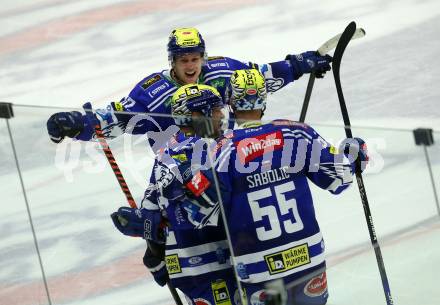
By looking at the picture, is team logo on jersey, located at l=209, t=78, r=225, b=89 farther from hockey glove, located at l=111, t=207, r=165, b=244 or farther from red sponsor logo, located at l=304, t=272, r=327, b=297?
red sponsor logo, located at l=304, t=272, r=327, b=297

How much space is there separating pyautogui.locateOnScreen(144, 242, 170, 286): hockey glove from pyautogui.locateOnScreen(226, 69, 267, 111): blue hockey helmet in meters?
0.61

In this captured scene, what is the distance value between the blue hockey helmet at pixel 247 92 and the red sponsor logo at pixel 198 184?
375mm

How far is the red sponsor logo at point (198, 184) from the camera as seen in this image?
3049 millimetres

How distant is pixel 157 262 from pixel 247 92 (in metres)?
0.77

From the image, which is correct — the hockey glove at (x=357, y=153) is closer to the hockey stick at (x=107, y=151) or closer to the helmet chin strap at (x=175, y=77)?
the hockey stick at (x=107, y=151)

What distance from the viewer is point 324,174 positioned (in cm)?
341

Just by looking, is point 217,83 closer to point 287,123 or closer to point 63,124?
point 287,123

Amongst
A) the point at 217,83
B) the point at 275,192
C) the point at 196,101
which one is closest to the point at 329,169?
the point at 275,192

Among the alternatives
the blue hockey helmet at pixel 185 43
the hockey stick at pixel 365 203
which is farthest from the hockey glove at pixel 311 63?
the blue hockey helmet at pixel 185 43

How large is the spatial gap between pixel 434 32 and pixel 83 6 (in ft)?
8.36

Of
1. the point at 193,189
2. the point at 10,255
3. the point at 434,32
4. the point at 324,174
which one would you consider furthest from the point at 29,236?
the point at 434,32

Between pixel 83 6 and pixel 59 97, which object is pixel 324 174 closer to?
pixel 59 97

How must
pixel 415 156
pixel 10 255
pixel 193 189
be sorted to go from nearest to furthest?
pixel 415 156
pixel 193 189
pixel 10 255

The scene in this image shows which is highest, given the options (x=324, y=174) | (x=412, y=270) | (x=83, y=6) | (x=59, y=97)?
(x=83, y=6)
